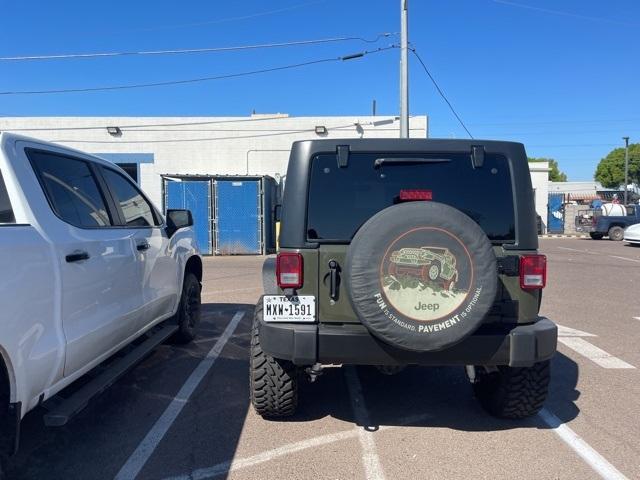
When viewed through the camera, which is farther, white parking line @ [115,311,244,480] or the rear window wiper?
the rear window wiper

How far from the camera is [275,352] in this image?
3.36 metres

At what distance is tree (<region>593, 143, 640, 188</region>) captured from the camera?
66875mm

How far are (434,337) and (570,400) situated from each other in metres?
2.01

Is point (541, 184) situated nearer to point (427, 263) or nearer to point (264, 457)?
point (427, 263)

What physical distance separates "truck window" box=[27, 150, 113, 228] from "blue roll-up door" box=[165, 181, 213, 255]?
1313 centimetres

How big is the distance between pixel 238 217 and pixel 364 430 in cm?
1414

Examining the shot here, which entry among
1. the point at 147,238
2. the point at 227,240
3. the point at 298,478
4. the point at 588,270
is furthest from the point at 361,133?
the point at 298,478

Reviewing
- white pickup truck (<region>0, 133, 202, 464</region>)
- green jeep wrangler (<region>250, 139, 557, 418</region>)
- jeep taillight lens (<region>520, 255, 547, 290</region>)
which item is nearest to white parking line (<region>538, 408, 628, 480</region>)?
green jeep wrangler (<region>250, 139, 557, 418</region>)

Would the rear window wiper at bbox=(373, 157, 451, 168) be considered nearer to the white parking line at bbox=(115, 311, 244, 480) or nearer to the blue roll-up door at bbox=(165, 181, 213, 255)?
the white parking line at bbox=(115, 311, 244, 480)

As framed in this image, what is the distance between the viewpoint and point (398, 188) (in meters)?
3.48

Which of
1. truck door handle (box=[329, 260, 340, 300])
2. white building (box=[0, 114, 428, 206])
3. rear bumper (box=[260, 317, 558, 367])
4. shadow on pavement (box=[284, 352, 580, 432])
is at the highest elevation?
white building (box=[0, 114, 428, 206])

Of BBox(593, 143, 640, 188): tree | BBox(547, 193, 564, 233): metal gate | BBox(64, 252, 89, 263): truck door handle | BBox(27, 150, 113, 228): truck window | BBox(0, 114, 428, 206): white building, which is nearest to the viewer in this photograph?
BBox(64, 252, 89, 263): truck door handle

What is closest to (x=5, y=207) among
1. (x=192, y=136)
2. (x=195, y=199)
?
(x=195, y=199)

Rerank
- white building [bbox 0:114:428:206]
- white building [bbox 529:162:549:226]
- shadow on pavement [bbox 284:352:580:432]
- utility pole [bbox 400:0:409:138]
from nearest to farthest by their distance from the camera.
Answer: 1. shadow on pavement [bbox 284:352:580:432]
2. utility pole [bbox 400:0:409:138]
3. white building [bbox 0:114:428:206]
4. white building [bbox 529:162:549:226]
